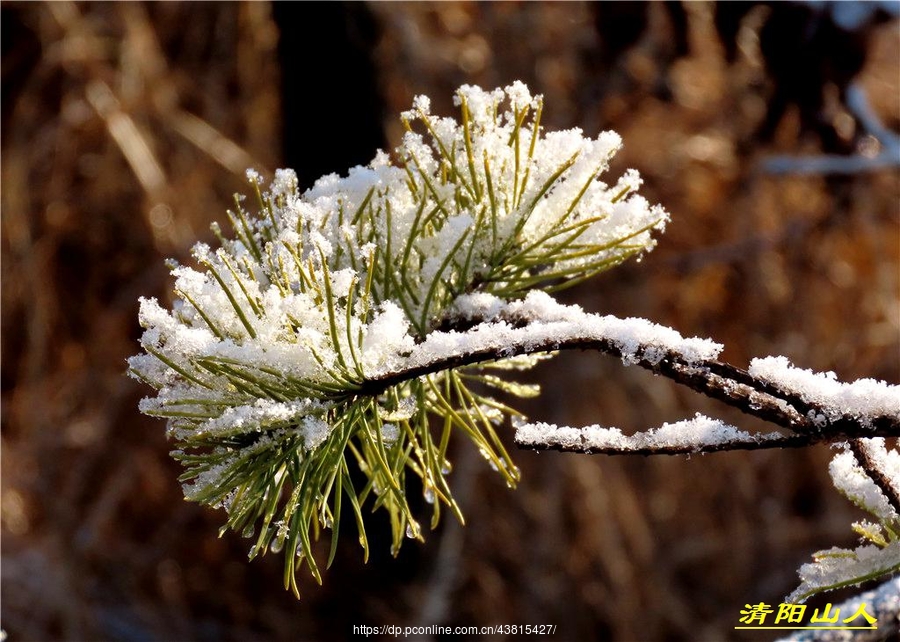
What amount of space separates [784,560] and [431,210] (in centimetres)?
165

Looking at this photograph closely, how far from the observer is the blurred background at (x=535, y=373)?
5.74 ft

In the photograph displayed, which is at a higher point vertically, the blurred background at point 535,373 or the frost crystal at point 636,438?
the blurred background at point 535,373

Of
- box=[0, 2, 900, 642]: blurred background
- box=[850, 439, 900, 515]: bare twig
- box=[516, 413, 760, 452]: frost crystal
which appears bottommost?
box=[516, 413, 760, 452]: frost crystal

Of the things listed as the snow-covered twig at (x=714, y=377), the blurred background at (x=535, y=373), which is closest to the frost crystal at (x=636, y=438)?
the snow-covered twig at (x=714, y=377)

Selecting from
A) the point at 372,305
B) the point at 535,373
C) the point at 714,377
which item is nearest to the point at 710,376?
the point at 714,377

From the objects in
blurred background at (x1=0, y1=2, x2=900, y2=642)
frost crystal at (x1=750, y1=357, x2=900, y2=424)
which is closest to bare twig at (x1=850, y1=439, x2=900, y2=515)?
frost crystal at (x1=750, y1=357, x2=900, y2=424)

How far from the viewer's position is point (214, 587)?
1.92 metres

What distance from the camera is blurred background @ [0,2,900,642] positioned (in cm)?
175

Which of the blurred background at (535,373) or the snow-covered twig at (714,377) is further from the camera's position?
the blurred background at (535,373)

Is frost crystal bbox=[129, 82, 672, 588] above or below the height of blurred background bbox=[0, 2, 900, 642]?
below

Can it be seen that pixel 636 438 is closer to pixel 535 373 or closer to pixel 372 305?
pixel 372 305

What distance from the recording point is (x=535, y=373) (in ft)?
5.95

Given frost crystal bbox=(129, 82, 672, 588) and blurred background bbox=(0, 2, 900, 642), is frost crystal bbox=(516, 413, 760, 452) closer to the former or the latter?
frost crystal bbox=(129, 82, 672, 588)

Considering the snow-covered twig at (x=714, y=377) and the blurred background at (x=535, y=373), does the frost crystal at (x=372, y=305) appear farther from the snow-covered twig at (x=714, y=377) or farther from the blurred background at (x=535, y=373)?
the blurred background at (x=535, y=373)
